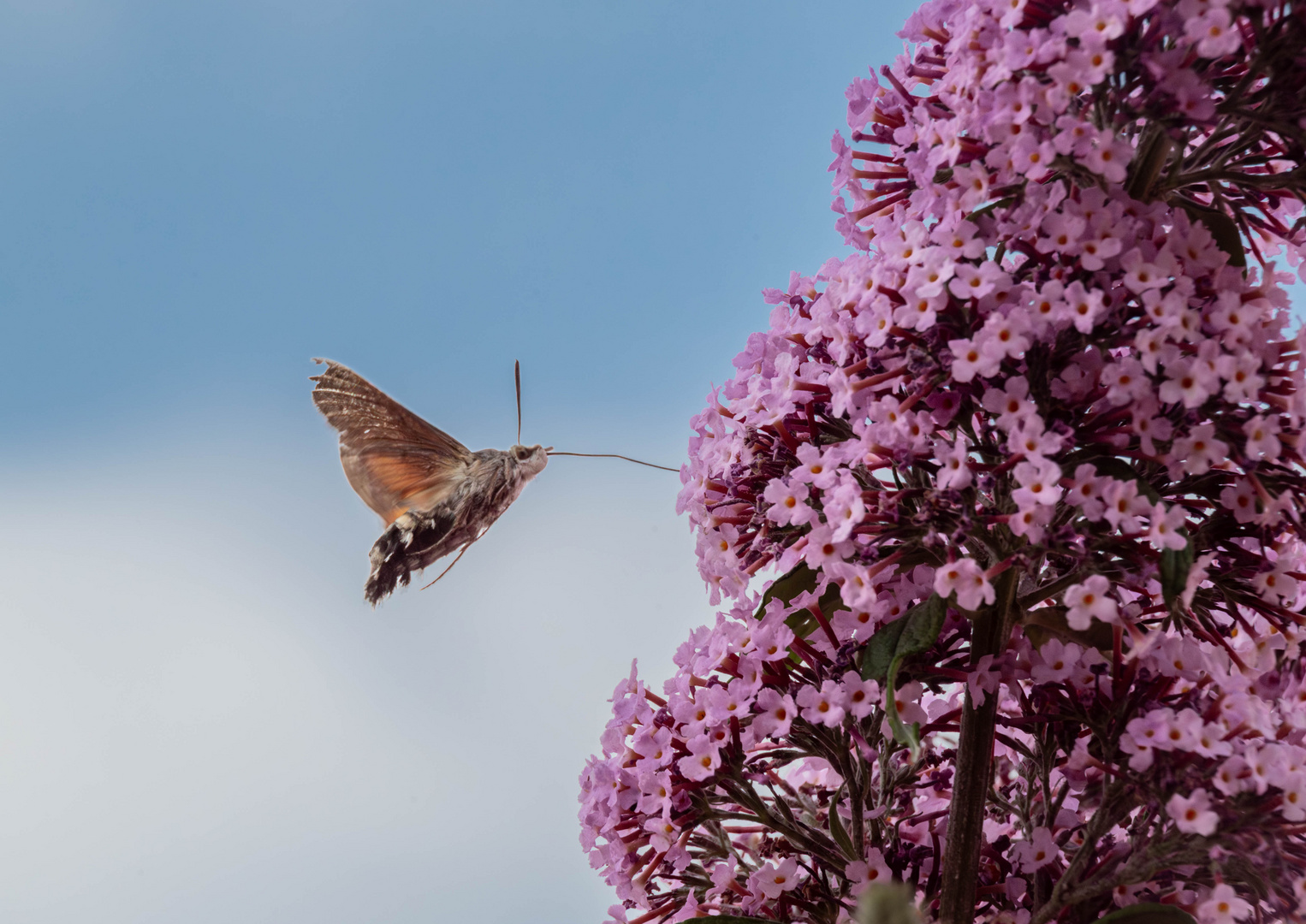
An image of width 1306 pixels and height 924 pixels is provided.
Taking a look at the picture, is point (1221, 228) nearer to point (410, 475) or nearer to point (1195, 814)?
point (1195, 814)

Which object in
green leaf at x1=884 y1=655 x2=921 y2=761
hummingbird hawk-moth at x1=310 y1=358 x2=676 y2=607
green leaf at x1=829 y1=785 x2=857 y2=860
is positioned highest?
hummingbird hawk-moth at x1=310 y1=358 x2=676 y2=607

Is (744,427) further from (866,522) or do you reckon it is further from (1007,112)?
(1007,112)

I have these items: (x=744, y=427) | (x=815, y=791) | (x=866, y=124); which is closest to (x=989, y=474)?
(x=744, y=427)

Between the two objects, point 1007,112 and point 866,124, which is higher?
point 866,124

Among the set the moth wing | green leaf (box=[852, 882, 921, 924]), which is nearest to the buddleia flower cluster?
green leaf (box=[852, 882, 921, 924])

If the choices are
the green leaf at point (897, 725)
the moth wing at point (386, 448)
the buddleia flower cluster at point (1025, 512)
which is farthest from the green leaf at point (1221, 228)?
the moth wing at point (386, 448)

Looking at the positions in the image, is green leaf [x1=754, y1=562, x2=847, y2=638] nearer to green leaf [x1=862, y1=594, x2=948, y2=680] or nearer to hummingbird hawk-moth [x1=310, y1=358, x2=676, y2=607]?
green leaf [x1=862, y1=594, x2=948, y2=680]

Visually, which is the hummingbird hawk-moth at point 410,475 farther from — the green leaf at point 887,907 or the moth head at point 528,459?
the green leaf at point 887,907
